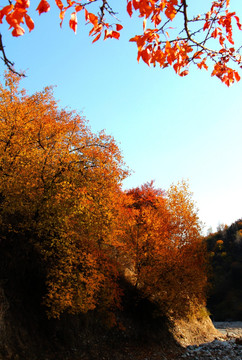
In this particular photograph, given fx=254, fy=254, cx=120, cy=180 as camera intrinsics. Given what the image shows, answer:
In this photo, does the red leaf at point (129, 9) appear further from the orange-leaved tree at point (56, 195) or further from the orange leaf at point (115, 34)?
the orange-leaved tree at point (56, 195)

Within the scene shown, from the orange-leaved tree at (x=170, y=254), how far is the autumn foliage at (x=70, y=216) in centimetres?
8

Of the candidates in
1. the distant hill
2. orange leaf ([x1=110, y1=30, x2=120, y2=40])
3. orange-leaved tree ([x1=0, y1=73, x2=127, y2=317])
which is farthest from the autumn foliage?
the distant hill

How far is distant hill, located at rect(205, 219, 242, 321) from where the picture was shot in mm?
52344

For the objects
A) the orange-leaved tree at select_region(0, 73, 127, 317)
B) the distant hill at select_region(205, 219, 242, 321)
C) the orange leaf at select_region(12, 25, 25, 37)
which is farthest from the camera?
the distant hill at select_region(205, 219, 242, 321)

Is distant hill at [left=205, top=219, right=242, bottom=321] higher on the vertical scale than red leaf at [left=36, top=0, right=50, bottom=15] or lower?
lower

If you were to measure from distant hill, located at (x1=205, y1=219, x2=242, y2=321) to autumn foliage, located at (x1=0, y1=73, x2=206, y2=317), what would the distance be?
29143 millimetres

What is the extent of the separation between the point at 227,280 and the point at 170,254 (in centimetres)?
5004

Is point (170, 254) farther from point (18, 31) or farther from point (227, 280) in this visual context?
point (227, 280)

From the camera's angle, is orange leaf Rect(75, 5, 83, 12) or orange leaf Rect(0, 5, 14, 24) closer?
orange leaf Rect(0, 5, 14, 24)

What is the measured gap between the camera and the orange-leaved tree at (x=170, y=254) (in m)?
18.1

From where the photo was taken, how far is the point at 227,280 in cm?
6006

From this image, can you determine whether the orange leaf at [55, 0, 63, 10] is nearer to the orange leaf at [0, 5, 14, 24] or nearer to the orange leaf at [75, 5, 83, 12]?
the orange leaf at [75, 5, 83, 12]

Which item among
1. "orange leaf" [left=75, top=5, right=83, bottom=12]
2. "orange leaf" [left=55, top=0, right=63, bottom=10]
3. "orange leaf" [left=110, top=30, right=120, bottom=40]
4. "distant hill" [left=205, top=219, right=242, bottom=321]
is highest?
"orange leaf" [left=75, top=5, right=83, bottom=12]

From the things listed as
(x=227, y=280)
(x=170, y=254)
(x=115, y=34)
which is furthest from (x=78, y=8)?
(x=227, y=280)
